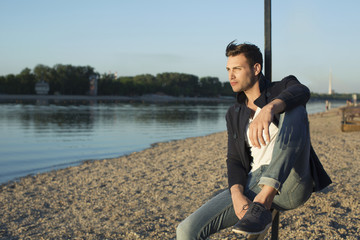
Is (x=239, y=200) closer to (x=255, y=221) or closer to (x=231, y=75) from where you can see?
(x=255, y=221)

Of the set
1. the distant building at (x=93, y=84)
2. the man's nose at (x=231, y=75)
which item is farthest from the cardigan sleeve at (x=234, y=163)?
the distant building at (x=93, y=84)

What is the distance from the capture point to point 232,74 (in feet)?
7.59

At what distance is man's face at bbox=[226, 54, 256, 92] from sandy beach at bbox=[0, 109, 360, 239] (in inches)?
66.1

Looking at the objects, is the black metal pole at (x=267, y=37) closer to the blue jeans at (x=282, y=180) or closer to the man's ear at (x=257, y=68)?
the man's ear at (x=257, y=68)

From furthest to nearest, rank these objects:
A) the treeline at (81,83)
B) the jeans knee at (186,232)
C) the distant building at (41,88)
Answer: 1. the treeline at (81,83)
2. the distant building at (41,88)
3. the jeans knee at (186,232)

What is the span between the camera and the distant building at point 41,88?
90.2 m

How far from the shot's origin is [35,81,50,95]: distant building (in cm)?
9022

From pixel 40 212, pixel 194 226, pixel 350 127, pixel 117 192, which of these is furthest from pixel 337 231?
pixel 350 127

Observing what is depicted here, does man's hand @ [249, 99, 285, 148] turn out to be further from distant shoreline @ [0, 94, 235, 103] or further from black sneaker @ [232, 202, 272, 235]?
distant shoreline @ [0, 94, 235, 103]

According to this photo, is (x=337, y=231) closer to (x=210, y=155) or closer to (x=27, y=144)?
(x=210, y=155)

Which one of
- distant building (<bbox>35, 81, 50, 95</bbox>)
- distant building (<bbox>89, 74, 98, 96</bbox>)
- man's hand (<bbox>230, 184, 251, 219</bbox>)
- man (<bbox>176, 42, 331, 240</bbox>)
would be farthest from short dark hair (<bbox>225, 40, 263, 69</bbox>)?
distant building (<bbox>89, 74, 98, 96</bbox>)

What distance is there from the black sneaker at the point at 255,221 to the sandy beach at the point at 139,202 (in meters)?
1.58

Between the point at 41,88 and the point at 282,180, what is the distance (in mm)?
97407

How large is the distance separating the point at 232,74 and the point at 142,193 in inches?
132
